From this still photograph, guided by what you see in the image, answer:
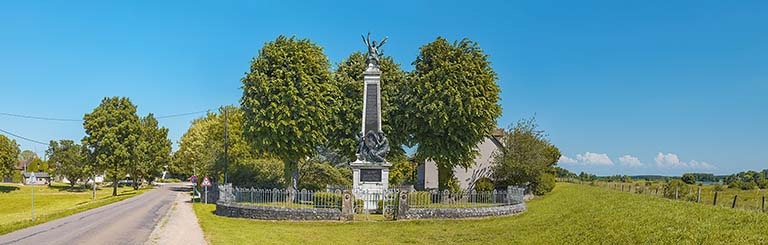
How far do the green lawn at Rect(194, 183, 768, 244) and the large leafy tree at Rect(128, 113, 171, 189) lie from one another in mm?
44616

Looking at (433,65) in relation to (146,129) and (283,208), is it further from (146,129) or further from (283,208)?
(146,129)

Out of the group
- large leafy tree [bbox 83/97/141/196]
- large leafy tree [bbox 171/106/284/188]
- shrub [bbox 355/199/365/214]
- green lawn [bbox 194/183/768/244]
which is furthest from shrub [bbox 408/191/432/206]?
large leafy tree [bbox 83/97/141/196]

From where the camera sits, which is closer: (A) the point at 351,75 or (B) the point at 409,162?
(A) the point at 351,75

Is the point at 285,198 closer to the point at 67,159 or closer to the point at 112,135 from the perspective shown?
the point at 112,135

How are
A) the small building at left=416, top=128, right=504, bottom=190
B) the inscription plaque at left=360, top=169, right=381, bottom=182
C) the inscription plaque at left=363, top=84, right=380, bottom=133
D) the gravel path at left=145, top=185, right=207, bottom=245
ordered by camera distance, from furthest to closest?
the small building at left=416, top=128, right=504, bottom=190 < the inscription plaque at left=363, top=84, right=380, bottom=133 < the inscription plaque at left=360, top=169, right=381, bottom=182 < the gravel path at left=145, top=185, right=207, bottom=245

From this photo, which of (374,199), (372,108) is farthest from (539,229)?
(372,108)

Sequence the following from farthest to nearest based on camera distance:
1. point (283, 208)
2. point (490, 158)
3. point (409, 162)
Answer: point (409, 162)
point (490, 158)
point (283, 208)

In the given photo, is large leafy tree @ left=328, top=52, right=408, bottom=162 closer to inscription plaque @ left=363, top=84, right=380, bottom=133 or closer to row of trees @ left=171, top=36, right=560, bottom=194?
row of trees @ left=171, top=36, right=560, bottom=194

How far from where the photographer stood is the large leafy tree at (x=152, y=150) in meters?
65.9

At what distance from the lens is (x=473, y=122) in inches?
1398

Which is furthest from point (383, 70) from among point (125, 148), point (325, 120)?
point (125, 148)

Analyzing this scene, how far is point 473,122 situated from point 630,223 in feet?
62.4

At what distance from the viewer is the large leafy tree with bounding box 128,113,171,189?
6588 centimetres

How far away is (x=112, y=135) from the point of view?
5931 cm
